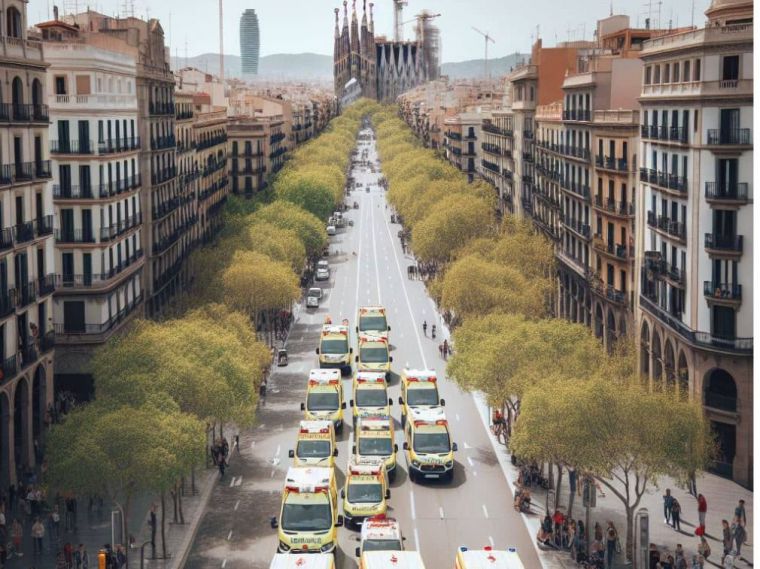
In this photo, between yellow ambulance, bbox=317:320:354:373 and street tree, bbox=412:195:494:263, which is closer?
yellow ambulance, bbox=317:320:354:373

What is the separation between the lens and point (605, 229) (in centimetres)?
7994

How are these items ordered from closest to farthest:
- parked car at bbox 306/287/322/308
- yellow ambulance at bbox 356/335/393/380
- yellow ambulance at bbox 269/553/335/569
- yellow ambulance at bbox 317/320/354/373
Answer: yellow ambulance at bbox 269/553/335/569 < yellow ambulance at bbox 356/335/393/380 < yellow ambulance at bbox 317/320/354/373 < parked car at bbox 306/287/322/308

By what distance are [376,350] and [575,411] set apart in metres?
32.8

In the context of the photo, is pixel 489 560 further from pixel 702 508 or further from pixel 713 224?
pixel 713 224

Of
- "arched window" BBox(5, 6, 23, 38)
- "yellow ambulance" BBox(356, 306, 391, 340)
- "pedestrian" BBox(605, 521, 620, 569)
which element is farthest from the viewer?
"yellow ambulance" BBox(356, 306, 391, 340)

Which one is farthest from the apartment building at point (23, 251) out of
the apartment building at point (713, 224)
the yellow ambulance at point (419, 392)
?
the apartment building at point (713, 224)

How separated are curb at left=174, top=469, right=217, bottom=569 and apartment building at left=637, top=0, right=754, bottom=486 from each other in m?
21.0

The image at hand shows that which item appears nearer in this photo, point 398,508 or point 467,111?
point 398,508

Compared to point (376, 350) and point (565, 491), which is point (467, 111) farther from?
point (565, 491)

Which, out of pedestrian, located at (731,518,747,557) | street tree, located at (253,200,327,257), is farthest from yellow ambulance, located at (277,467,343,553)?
street tree, located at (253,200,327,257)

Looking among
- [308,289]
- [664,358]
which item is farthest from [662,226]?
[308,289]

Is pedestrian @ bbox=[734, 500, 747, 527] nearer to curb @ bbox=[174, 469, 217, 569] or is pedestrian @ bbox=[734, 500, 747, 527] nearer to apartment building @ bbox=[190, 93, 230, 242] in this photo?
curb @ bbox=[174, 469, 217, 569]

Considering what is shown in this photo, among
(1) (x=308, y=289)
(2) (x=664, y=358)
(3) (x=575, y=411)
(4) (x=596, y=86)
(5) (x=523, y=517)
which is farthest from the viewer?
(1) (x=308, y=289)

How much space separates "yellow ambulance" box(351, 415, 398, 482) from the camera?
5428cm
